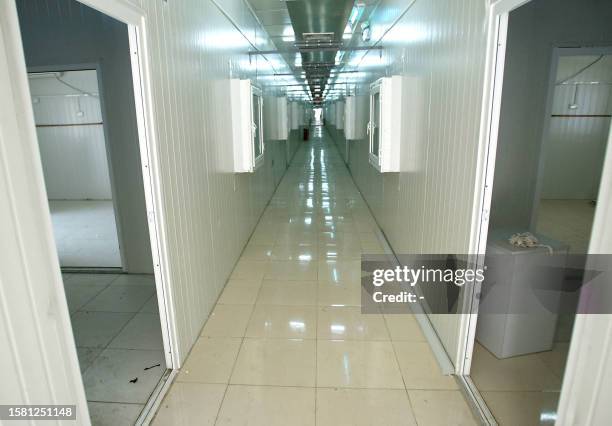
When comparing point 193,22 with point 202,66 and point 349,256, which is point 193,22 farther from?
point 349,256

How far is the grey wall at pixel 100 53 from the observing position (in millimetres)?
3629

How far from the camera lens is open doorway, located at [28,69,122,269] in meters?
7.21

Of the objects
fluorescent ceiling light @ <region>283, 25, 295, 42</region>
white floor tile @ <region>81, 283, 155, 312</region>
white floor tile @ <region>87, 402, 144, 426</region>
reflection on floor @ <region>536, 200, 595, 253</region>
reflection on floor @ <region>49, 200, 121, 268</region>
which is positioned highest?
fluorescent ceiling light @ <region>283, 25, 295, 42</region>

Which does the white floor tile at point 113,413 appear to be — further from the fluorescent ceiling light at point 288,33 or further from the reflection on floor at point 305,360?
the fluorescent ceiling light at point 288,33

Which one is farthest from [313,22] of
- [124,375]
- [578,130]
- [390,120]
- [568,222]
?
[578,130]

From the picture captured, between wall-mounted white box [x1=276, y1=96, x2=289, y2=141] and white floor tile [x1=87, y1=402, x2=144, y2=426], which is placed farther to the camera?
wall-mounted white box [x1=276, y1=96, x2=289, y2=141]

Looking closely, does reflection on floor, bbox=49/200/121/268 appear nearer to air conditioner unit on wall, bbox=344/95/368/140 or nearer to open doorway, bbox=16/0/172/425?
open doorway, bbox=16/0/172/425

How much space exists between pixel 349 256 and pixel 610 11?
131 inches

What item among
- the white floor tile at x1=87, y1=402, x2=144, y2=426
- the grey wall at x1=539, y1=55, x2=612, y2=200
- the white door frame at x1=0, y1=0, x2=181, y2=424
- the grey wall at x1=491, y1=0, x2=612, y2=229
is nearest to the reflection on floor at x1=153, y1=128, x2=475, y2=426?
the white floor tile at x1=87, y1=402, x2=144, y2=426

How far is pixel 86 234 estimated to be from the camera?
5574mm

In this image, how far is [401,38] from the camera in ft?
12.7

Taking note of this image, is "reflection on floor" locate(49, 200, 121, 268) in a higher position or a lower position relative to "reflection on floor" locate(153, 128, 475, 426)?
higher

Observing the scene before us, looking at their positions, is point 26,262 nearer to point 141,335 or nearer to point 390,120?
point 141,335

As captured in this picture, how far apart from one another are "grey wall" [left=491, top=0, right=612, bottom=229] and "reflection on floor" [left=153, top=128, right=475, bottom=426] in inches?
61.7
